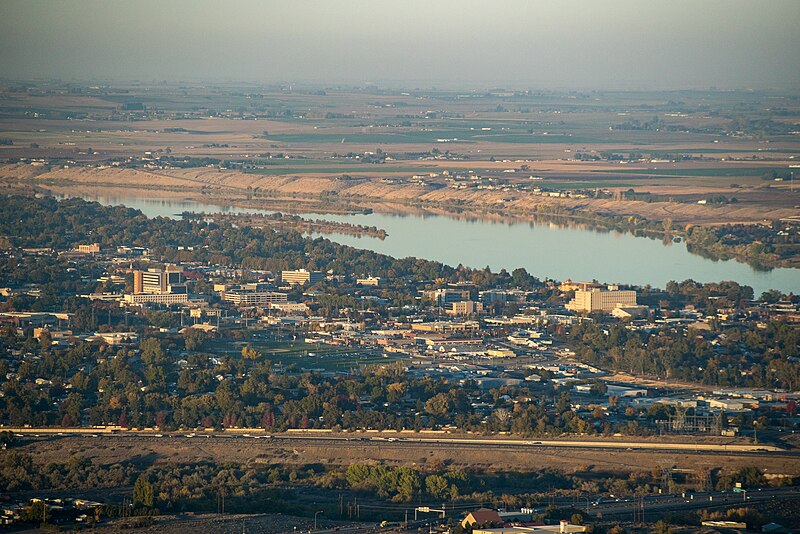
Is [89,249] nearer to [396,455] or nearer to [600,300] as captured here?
[600,300]

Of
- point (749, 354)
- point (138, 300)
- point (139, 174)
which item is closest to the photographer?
point (749, 354)

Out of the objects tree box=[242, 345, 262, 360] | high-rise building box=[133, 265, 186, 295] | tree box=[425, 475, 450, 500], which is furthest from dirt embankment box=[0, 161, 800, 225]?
tree box=[425, 475, 450, 500]

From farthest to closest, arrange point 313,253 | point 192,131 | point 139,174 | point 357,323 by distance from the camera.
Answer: point 192,131 → point 139,174 → point 313,253 → point 357,323

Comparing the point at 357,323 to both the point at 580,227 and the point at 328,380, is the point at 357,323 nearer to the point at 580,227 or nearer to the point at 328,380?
the point at 328,380

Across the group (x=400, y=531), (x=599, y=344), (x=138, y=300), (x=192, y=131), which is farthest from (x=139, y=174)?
(x=400, y=531)

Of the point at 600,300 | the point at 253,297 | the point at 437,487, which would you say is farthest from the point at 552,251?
the point at 437,487

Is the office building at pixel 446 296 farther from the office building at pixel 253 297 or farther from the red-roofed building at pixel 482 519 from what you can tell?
the red-roofed building at pixel 482 519

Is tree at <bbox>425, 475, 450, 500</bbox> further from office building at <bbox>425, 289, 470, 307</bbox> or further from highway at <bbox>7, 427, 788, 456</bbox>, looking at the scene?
office building at <bbox>425, 289, 470, 307</bbox>
